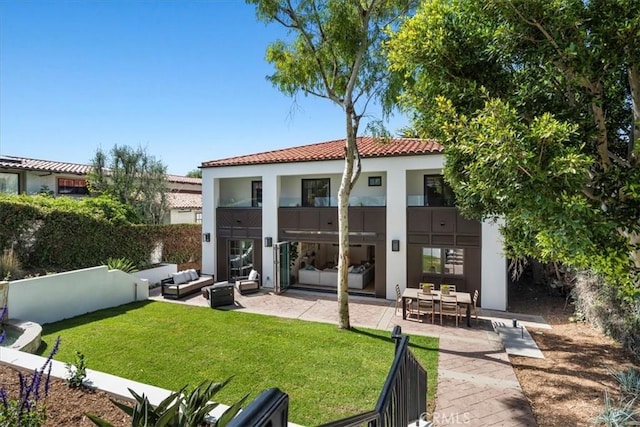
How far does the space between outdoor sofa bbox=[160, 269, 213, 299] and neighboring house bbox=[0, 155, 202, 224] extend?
801 centimetres

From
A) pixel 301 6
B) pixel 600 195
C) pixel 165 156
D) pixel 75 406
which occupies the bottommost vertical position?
pixel 75 406

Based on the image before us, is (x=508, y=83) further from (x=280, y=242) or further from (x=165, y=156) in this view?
(x=165, y=156)

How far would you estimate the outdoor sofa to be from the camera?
14695 mm

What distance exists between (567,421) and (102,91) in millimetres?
18498

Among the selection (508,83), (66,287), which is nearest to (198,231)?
(66,287)

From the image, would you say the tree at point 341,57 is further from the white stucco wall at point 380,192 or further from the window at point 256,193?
the window at point 256,193

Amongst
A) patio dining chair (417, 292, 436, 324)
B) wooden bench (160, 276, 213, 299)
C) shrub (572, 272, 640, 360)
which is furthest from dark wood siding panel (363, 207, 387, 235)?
wooden bench (160, 276, 213, 299)

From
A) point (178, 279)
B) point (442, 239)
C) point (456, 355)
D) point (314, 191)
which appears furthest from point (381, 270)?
point (178, 279)

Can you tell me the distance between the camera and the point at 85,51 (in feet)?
35.9

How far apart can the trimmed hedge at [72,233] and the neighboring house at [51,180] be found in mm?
4815

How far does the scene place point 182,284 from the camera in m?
15.3

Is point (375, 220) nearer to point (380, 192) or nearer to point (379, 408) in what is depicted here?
point (380, 192)

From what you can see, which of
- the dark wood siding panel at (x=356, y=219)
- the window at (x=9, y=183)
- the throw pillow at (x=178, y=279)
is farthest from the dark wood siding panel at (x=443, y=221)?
the window at (x=9, y=183)

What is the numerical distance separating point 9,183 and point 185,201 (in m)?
11.4
